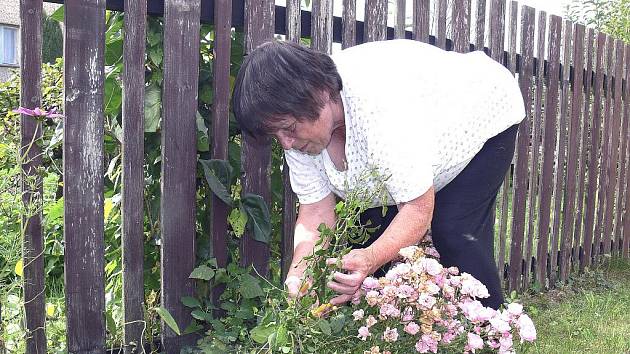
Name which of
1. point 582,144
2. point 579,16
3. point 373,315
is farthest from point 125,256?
point 579,16

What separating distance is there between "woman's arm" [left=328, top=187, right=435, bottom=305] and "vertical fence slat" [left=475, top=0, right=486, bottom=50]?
2.22 m

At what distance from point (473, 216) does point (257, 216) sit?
79cm

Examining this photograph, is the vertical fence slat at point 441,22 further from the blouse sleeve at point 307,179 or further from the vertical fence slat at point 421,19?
the blouse sleeve at point 307,179

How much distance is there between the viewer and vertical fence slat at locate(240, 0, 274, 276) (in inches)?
104

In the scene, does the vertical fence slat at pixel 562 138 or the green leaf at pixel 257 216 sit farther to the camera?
the vertical fence slat at pixel 562 138

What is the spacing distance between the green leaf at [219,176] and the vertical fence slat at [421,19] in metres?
1.44

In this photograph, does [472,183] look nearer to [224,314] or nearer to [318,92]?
[318,92]

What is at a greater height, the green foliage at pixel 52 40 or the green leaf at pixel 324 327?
the green foliage at pixel 52 40

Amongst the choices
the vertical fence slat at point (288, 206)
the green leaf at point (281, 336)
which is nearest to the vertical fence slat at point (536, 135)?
the vertical fence slat at point (288, 206)

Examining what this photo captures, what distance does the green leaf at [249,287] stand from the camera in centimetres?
246

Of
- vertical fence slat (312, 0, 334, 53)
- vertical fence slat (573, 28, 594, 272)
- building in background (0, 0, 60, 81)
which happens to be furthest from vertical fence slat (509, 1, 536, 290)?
building in background (0, 0, 60, 81)

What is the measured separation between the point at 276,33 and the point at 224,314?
114 centimetres

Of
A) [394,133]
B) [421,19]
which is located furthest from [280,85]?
[421,19]

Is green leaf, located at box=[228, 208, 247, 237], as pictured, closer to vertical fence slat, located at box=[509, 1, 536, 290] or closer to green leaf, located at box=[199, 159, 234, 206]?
green leaf, located at box=[199, 159, 234, 206]
